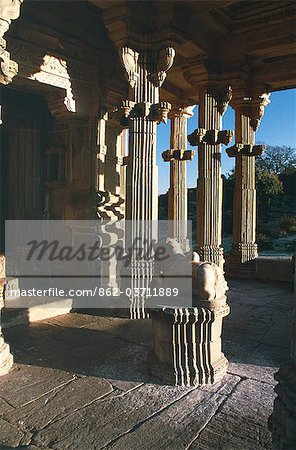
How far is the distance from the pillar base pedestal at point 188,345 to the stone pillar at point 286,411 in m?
1.66

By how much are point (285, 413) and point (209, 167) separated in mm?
7568

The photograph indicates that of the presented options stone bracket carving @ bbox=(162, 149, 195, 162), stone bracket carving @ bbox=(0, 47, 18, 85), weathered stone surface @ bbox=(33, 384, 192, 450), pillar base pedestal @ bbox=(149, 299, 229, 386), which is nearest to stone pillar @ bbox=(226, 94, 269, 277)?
stone bracket carving @ bbox=(162, 149, 195, 162)

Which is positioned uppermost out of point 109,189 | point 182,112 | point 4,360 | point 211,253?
point 182,112

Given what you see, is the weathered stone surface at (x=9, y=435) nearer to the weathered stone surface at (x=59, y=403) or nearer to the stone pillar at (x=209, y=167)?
the weathered stone surface at (x=59, y=403)

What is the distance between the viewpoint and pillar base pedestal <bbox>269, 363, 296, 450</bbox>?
2.03 metres

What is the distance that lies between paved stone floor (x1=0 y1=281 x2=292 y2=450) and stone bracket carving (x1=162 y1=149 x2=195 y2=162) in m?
7.21

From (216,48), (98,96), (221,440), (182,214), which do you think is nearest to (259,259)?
(182,214)

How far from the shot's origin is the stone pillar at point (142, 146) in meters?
6.05

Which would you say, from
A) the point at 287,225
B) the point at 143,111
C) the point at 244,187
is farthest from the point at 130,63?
the point at 287,225

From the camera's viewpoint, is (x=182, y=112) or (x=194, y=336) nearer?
(x=194, y=336)

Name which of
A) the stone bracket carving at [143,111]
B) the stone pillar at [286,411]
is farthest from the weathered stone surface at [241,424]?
the stone bracket carving at [143,111]

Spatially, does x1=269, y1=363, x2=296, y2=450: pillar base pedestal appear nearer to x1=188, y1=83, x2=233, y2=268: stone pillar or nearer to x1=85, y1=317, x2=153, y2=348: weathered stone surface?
x1=85, y1=317, x2=153, y2=348: weathered stone surface

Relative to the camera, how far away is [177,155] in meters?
12.1

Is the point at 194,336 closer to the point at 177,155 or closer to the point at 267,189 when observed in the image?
the point at 177,155
